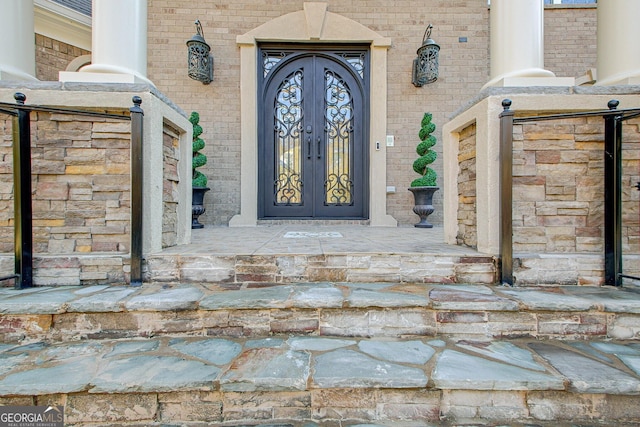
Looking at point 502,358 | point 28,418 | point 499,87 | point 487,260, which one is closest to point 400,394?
point 502,358

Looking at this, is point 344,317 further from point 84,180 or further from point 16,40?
point 16,40

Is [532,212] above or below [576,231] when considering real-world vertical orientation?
above

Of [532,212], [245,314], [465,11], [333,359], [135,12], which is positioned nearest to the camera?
[333,359]

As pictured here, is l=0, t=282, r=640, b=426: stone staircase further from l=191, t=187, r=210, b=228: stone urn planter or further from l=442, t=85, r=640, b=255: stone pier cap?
l=191, t=187, r=210, b=228: stone urn planter

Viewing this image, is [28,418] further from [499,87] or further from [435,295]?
[499,87]

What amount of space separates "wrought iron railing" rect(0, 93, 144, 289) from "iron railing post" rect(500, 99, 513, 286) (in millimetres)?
2076

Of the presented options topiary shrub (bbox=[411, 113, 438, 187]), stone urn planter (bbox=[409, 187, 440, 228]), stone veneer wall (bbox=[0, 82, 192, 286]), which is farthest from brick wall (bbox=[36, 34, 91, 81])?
stone urn planter (bbox=[409, 187, 440, 228])

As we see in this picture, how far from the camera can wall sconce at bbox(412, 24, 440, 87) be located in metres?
4.08

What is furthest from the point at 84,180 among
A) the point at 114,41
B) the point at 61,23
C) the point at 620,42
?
the point at 61,23

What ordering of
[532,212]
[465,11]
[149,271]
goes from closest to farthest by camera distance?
[149,271], [532,212], [465,11]

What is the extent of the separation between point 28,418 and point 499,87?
272 centimetres

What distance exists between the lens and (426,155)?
400 cm

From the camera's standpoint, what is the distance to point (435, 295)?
1.56m

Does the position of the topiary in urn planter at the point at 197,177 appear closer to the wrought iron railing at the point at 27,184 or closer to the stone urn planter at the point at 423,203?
the wrought iron railing at the point at 27,184
